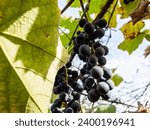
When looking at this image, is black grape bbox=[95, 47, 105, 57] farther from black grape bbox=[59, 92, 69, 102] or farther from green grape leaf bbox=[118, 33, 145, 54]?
green grape leaf bbox=[118, 33, 145, 54]

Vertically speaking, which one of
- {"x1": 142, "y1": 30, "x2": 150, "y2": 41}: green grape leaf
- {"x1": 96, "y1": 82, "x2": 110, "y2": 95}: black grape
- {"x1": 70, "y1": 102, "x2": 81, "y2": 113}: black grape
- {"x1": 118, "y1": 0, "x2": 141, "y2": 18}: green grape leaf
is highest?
{"x1": 142, "y1": 30, "x2": 150, "y2": 41}: green grape leaf

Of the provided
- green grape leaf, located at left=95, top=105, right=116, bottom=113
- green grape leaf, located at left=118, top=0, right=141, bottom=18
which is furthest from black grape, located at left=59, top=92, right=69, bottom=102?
green grape leaf, located at left=118, top=0, right=141, bottom=18

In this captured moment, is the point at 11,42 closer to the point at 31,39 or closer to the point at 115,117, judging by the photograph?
the point at 31,39

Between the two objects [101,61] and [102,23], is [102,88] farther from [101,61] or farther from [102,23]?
[102,23]

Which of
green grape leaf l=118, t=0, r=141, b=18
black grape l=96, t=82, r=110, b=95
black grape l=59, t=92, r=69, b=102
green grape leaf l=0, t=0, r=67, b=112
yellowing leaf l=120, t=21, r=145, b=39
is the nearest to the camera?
green grape leaf l=0, t=0, r=67, b=112

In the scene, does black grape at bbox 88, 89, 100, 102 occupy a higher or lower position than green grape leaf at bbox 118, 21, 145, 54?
lower

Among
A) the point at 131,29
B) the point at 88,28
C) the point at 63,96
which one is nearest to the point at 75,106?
the point at 63,96

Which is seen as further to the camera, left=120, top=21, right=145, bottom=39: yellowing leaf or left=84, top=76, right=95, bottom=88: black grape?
left=120, top=21, right=145, bottom=39: yellowing leaf

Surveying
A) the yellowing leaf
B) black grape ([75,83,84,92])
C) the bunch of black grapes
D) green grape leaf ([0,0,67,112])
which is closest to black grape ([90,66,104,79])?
the bunch of black grapes

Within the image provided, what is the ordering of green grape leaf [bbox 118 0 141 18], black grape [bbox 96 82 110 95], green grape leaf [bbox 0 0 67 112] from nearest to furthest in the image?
green grape leaf [bbox 0 0 67 112] → black grape [bbox 96 82 110 95] → green grape leaf [bbox 118 0 141 18]
